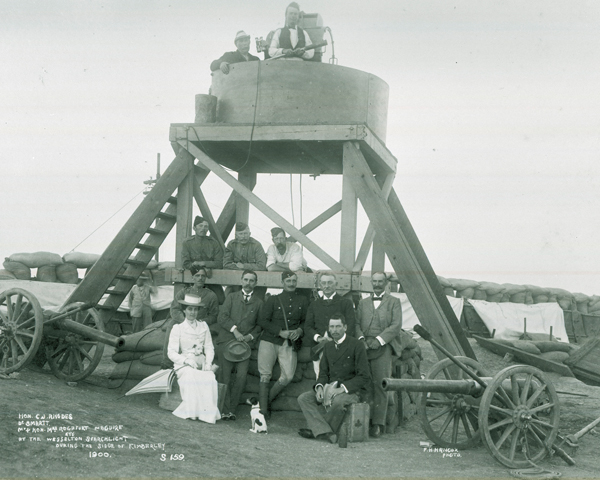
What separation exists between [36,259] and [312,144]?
1002 cm

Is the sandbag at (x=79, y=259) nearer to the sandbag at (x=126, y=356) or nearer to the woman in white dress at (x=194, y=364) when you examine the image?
the sandbag at (x=126, y=356)

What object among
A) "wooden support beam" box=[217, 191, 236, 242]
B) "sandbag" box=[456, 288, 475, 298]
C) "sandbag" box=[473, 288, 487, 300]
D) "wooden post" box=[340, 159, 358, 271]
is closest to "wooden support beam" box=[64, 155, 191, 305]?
"wooden support beam" box=[217, 191, 236, 242]

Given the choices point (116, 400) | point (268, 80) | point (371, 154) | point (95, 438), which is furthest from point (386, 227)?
point (95, 438)

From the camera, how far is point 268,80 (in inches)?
386

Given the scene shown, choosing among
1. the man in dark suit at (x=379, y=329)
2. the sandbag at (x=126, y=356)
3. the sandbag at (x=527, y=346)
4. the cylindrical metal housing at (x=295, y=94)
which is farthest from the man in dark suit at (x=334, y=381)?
the sandbag at (x=527, y=346)

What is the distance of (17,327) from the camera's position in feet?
27.2

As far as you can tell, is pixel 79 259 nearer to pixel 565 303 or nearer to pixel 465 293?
Result: pixel 465 293

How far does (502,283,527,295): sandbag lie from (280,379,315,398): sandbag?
14034mm

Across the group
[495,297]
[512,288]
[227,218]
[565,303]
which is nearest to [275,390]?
[227,218]

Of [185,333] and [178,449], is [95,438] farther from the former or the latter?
[185,333]

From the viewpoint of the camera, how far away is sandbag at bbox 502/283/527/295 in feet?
70.0

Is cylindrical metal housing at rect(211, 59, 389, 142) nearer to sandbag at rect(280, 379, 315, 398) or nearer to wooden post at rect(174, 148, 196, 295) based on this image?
wooden post at rect(174, 148, 196, 295)

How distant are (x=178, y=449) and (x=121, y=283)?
4376mm

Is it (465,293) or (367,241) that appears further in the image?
(465,293)
